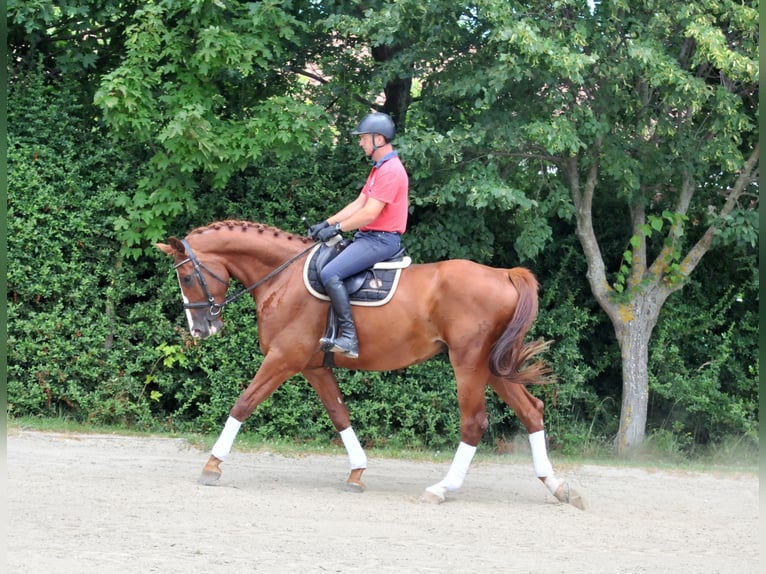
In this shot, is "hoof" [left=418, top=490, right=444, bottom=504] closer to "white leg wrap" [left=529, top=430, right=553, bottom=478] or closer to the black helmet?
"white leg wrap" [left=529, top=430, right=553, bottom=478]

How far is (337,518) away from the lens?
24.8 ft

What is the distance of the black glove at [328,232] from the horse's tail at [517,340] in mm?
1580

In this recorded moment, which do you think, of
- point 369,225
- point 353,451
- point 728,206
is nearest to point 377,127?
point 369,225

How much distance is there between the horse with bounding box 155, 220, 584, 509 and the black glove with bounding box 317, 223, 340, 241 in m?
0.54

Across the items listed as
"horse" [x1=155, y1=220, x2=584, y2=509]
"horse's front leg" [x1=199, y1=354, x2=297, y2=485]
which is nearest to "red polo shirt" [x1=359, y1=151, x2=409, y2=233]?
"horse" [x1=155, y1=220, x2=584, y2=509]

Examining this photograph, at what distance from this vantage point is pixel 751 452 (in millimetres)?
11703

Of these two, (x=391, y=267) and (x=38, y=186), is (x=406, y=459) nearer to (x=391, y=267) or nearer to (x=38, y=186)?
(x=391, y=267)

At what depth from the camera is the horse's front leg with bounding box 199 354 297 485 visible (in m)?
8.35

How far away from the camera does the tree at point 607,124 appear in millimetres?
9445

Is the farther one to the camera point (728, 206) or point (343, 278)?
point (728, 206)

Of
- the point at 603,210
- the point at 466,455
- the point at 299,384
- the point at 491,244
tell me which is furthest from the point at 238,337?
the point at 603,210

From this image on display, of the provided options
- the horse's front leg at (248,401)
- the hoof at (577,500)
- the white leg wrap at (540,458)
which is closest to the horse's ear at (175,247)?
the horse's front leg at (248,401)

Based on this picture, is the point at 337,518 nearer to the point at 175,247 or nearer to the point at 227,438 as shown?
the point at 227,438

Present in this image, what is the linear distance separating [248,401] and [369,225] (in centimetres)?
184
